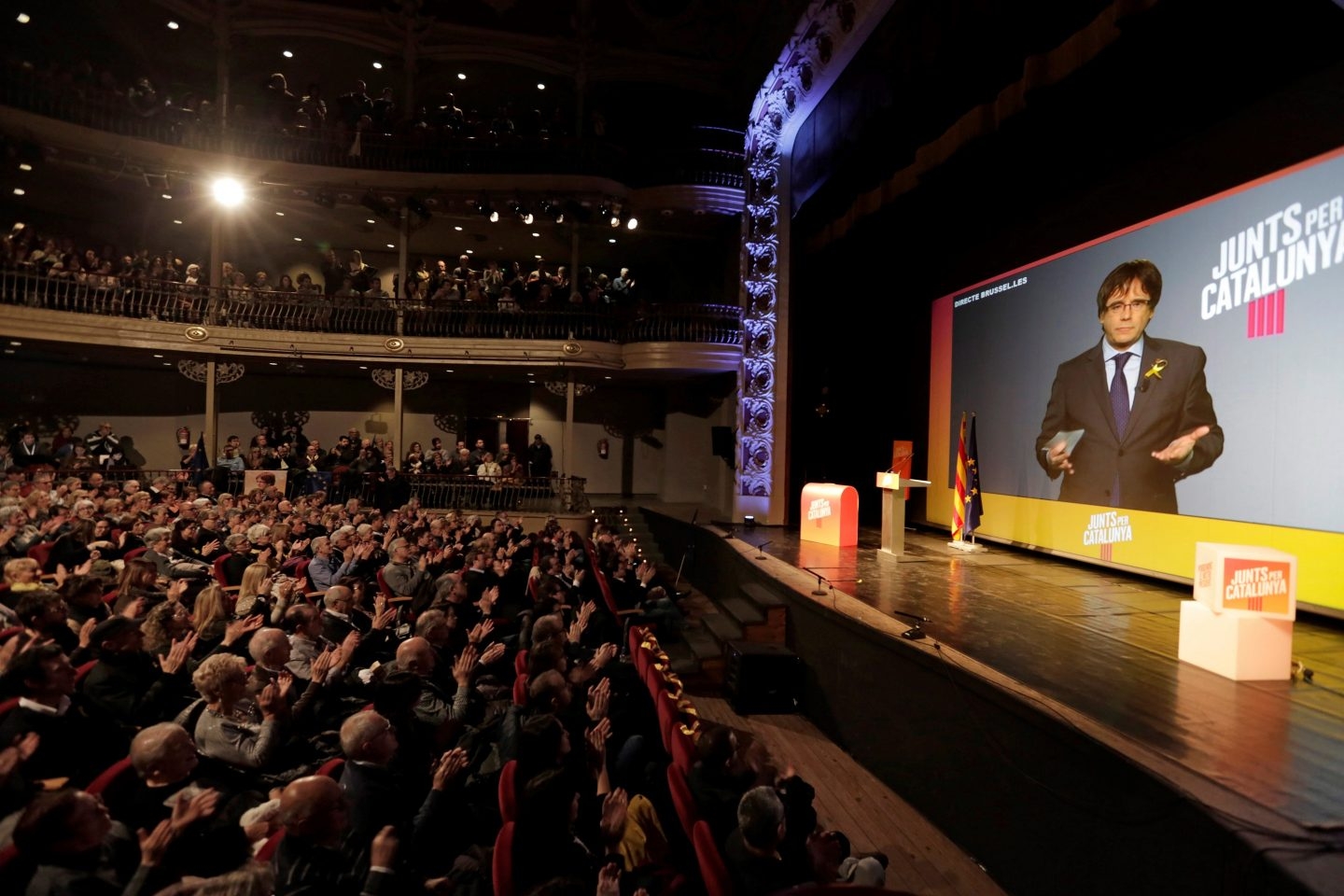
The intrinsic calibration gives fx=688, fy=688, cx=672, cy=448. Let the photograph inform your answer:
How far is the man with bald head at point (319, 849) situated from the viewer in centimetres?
193

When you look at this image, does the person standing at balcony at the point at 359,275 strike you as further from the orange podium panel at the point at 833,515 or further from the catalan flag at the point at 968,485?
the catalan flag at the point at 968,485

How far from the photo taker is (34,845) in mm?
1737

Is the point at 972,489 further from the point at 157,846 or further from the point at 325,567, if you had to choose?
the point at 157,846

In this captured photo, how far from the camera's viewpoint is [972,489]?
9.06 meters

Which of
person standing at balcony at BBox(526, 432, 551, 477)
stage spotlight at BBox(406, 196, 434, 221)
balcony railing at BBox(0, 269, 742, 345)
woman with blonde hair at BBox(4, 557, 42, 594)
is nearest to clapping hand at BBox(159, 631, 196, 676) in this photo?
woman with blonde hair at BBox(4, 557, 42, 594)

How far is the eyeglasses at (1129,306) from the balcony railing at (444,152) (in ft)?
28.4

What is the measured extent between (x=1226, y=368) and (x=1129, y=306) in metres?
1.33

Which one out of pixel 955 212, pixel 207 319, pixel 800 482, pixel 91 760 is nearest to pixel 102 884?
pixel 91 760

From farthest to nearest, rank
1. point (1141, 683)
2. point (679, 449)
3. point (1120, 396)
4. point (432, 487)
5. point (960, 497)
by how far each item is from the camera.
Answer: point (679, 449) < point (432, 487) < point (960, 497) < point (1120, 396) < point (1141, 683)

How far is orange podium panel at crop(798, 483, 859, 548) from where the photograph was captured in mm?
9648

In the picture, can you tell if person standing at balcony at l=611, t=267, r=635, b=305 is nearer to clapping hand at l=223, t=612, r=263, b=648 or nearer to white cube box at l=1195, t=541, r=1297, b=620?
clapping hand at l=223, t=612, r=263, b=648

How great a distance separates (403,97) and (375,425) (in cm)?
809

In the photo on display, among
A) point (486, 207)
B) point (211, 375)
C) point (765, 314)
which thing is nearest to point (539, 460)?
point (486, 207)

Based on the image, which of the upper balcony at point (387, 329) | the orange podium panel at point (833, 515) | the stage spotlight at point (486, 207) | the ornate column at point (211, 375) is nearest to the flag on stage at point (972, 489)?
the orange podium panel at point (833, 515)
